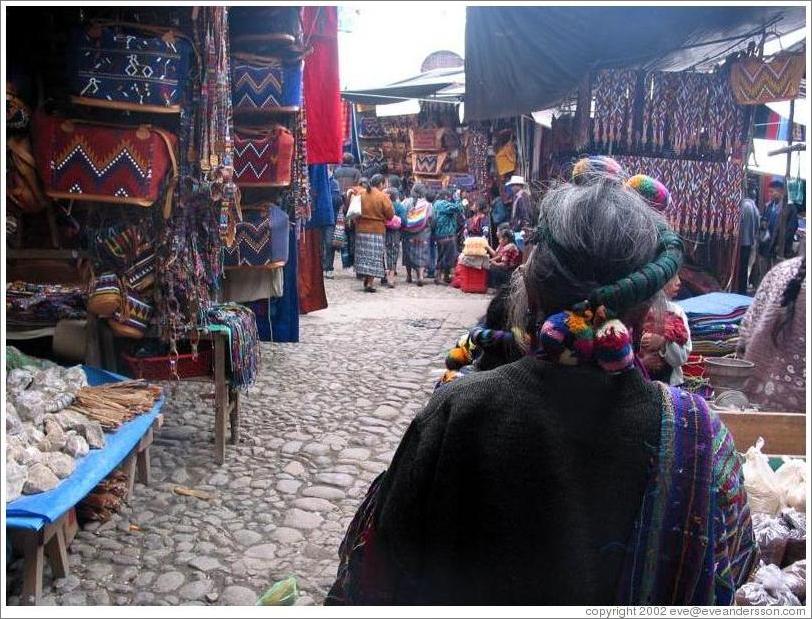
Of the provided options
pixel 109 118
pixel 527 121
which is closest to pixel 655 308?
pixel 109 118

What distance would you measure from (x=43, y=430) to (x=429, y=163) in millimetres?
14298

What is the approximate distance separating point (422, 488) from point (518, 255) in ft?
12.5

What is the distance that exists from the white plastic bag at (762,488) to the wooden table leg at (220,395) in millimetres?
3020

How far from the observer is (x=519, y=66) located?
6.55 metres

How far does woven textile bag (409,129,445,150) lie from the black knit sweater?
52.4 ft

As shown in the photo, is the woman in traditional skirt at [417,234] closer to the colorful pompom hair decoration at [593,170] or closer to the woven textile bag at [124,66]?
the woven textile bag at [124,66]

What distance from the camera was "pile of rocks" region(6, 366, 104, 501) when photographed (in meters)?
3.08

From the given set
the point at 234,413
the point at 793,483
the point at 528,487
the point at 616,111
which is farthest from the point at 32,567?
the point at 616,111

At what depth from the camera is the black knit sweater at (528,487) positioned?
1356 millimetres

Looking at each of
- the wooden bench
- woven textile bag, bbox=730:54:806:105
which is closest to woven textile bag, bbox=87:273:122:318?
the wooden bench

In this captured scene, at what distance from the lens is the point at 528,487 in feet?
4.48

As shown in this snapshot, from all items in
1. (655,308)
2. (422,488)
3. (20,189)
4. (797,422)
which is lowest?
(797,422)

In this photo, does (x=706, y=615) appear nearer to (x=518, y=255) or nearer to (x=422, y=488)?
(x=422, y=488)

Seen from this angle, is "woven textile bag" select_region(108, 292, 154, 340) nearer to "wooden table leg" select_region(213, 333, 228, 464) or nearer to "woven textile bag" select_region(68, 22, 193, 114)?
"wooden table leg" select_region(213, 333, 228, 464)
